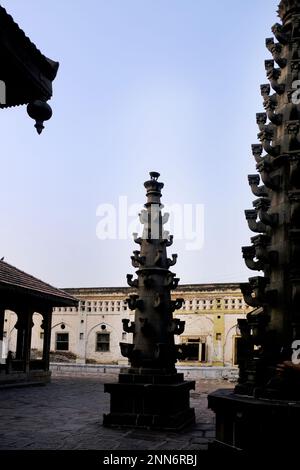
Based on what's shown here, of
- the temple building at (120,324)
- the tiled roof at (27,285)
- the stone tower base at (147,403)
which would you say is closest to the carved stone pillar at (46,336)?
the tiled roof at (27,285)

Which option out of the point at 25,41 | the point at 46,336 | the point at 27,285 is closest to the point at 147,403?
the point at 25,41

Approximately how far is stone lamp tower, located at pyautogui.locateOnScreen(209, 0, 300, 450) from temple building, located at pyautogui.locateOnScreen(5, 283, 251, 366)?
53.0ft

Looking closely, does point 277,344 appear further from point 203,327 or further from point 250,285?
point 203,327

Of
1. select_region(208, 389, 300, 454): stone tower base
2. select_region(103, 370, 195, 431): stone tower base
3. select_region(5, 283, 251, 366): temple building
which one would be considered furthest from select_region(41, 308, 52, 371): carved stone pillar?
select_region(208, 389, 300, 454): stone tower base

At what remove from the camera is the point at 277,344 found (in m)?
5.71

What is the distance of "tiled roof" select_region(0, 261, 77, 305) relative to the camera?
1579cm

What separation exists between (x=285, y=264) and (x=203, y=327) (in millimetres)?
17242

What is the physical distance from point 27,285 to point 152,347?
29.2 ft

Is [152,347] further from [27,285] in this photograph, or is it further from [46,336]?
[46,336]

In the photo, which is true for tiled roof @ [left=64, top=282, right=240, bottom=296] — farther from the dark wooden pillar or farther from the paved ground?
the paved ground

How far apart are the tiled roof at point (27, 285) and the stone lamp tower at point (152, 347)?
6.37 m

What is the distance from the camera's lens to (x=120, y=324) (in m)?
24.0

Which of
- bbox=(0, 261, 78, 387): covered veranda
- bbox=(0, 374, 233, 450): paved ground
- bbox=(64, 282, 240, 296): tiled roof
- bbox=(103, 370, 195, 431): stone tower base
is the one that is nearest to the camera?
bbox=(0, 374, 233, 450): paved ground

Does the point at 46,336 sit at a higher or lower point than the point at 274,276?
lower
